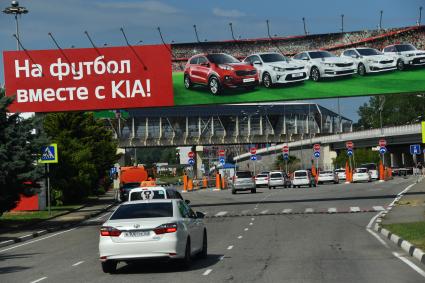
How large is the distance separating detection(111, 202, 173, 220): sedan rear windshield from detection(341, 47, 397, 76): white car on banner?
26.4 meters

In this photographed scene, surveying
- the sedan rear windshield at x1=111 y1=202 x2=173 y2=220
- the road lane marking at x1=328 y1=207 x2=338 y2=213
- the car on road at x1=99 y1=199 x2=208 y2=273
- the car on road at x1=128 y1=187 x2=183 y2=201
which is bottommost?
the road lane marking at x1=328 y1=207 x2=338 y2=213

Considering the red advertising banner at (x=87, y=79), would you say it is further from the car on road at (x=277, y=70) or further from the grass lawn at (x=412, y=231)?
the grass lawn at (x=412, y=231)

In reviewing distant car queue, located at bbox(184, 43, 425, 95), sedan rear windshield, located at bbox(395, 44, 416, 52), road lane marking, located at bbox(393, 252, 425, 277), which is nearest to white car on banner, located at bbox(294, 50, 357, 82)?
distant car queue, located at bbox(184, 43, 425, 95)

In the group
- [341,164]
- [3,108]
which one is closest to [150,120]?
[341,164]

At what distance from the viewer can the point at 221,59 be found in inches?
1614

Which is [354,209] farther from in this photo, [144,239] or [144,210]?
[144,239]

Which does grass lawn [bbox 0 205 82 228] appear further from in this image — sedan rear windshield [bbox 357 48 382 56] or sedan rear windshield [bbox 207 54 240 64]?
sedan rear windshield [bbox 357 48 382 56]

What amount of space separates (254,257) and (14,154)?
16522mm

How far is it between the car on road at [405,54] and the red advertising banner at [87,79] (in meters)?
11.6

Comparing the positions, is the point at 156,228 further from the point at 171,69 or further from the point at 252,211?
the point at 171,69

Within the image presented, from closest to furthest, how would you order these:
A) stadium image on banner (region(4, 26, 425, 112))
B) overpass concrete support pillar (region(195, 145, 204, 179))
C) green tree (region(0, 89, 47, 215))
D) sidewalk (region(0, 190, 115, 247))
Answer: sidewalk (region(0, 190, 115, 247)), green tree (region(0, 89, 47, 215)), stadium image on banner (region(4, 26, 425, 112)), overpass concrete support pillar (region(195, 145, 204, 179))

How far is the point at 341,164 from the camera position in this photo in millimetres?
117375

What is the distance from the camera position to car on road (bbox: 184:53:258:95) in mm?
40188

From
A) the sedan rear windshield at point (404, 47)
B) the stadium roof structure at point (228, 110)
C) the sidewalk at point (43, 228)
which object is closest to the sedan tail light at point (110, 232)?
the sidewalk at point (43, 228)
